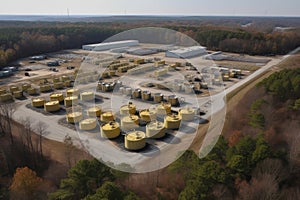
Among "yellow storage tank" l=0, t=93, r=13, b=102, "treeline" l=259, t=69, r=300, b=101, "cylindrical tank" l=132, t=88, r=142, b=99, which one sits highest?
"treeline" l=259, t=69, r=300, b=101

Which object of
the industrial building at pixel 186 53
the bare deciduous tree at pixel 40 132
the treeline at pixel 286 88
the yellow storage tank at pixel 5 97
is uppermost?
the treeline at pixel 286 88

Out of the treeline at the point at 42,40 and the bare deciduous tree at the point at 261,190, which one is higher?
the treeline at the point at 42,40

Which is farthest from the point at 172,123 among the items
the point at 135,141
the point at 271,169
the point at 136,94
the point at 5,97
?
the point at 5,97

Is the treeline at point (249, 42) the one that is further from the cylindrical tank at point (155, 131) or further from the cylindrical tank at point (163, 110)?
the cylindrical tank at point (155, 131)

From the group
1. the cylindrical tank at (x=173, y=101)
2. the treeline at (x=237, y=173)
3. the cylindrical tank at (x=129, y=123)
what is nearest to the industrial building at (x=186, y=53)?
the cylindrical tank at (x=173, y=101)

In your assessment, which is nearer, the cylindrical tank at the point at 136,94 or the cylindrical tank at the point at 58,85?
the cylindrical tank at the point at 136,94

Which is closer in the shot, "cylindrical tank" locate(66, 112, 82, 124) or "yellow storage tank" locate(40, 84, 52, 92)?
"cylindrical tank" locate(66, 112, 82, 124)

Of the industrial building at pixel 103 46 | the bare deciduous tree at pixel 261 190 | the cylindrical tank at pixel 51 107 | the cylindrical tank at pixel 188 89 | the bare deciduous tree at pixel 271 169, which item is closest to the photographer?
the bare deciduous tree at pixel 261 190

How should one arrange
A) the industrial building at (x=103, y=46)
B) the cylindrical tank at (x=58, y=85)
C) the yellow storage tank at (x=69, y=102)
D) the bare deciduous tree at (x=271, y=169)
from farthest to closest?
the industrial building at (x=103, y=46)
the cylindrical tank at (x=58, y=85)
the yellow storage tank at (x=69, y=102)
the bare deciduous tree at (x=271, y=169)

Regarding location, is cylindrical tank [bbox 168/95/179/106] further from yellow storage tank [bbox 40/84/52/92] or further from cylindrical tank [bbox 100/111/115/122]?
yellow storage tank [bbox 40/84/52/92]

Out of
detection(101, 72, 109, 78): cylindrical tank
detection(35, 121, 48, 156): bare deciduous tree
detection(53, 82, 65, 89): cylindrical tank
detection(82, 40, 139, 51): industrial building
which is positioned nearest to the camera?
detection(35, 121, 48, 156): bare deciduous tree

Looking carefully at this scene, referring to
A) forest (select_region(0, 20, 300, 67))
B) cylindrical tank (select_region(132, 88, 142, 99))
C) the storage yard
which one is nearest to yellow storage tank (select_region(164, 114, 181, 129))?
the storage yard
